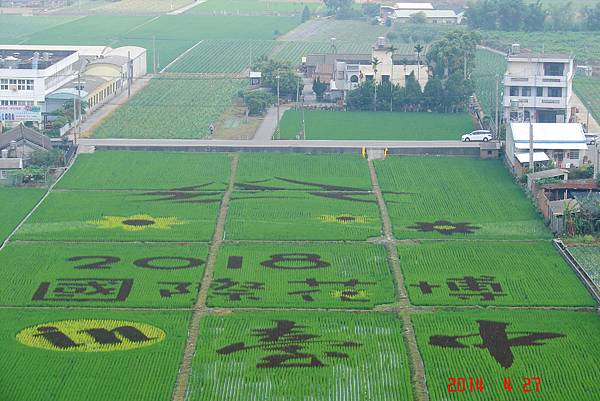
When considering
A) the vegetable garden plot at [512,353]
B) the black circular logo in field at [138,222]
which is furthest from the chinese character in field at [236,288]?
the black circular logo in field at [138,222]

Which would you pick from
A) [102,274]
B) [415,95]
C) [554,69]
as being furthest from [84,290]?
[554,69]

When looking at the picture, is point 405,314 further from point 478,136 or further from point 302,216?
point 478,136

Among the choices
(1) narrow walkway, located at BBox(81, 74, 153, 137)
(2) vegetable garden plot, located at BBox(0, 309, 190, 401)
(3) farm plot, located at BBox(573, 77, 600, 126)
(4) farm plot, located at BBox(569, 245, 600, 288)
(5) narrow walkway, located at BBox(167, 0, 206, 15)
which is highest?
(5) narrow walkway, located at BBox(167, 0, 206, 15)

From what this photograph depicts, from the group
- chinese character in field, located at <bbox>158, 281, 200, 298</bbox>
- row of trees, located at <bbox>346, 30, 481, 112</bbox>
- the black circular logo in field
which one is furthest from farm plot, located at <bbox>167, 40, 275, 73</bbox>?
chinese character in field, located at <bbox>158, 281, 200, 298</bbox>

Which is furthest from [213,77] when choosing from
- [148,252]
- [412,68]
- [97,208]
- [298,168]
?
[148,252]

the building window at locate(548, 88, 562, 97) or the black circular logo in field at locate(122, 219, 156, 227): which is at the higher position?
the building window at locate(548, 88, 562, 97)

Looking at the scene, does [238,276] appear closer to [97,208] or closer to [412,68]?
[97,208]
